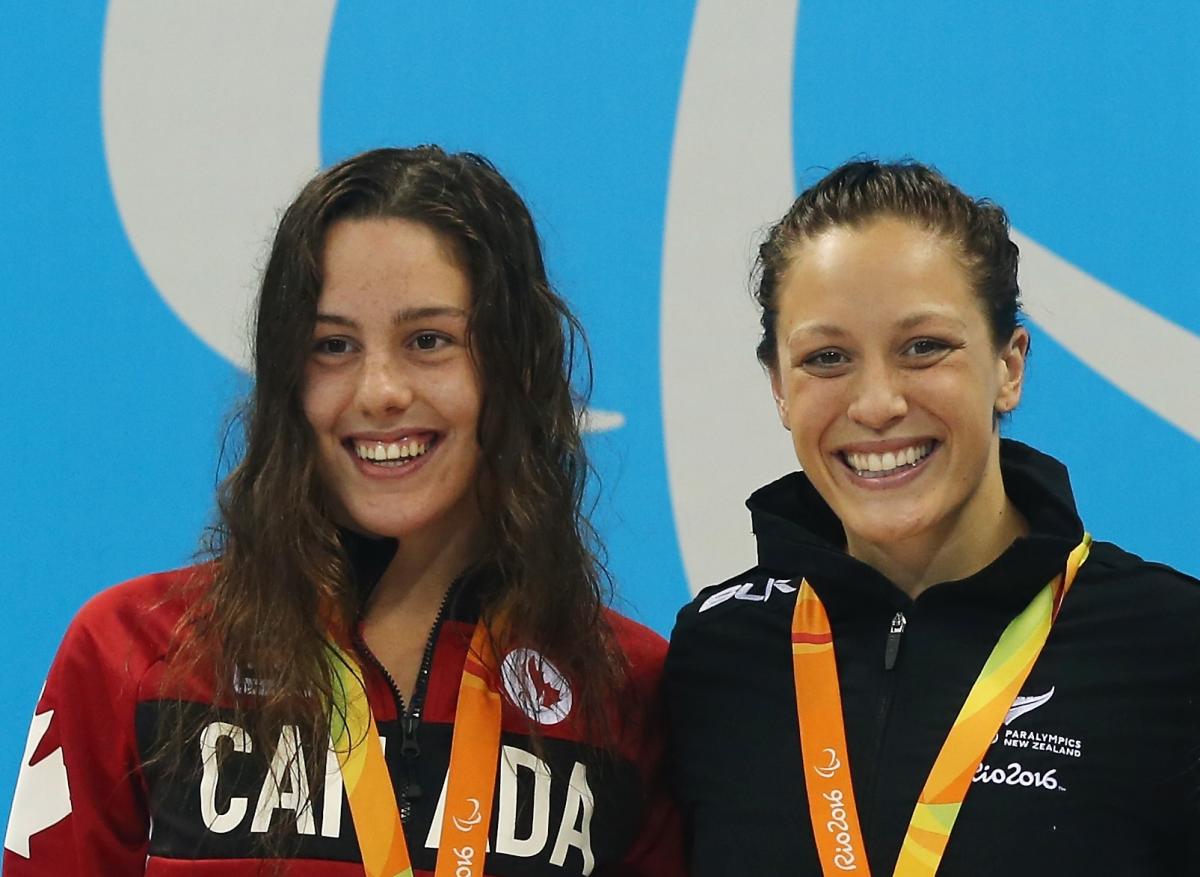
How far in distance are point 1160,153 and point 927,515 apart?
1.51m

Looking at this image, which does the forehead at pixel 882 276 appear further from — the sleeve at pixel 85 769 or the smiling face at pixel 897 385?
the sleeve at pixel 85 769

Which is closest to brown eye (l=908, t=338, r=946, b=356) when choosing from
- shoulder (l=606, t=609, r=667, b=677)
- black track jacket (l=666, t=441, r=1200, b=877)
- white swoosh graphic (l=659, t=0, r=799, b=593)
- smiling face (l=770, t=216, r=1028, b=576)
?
smiling face (l=770, t=216, r=1028, b=576)

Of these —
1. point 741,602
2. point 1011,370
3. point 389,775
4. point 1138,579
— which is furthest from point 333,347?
point 1138,579

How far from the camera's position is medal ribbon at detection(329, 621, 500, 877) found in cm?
188

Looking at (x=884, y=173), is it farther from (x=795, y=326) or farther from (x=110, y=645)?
(x=110, y=645)

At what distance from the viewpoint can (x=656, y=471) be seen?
3109mm

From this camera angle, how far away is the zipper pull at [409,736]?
194 cm

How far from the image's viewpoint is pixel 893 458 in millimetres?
1952

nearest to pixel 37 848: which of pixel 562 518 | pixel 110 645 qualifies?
pixel 110 645

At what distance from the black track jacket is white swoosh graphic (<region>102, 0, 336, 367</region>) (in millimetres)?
1489

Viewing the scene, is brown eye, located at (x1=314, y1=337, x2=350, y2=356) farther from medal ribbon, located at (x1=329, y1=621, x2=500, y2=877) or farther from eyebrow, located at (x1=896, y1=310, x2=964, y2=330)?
eyebrow, located at (x1=896, y1=310, x2=964, y2=330)

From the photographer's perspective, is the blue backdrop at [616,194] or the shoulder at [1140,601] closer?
the shoulder at [1140,601]

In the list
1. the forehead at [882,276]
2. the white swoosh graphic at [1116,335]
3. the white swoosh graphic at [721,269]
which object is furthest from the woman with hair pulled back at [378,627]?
the white swoosh graphic at [1116,335]

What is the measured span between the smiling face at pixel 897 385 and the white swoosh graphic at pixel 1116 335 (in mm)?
1120
